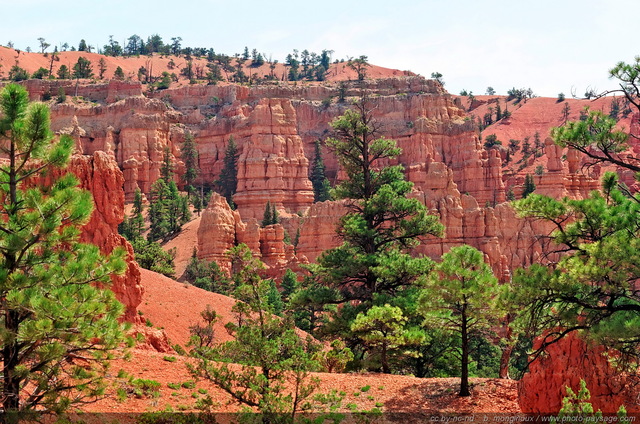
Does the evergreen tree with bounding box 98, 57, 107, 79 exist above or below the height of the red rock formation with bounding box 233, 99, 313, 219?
above

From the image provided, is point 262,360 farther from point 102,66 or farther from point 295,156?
point 102,66

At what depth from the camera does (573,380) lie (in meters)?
14.5

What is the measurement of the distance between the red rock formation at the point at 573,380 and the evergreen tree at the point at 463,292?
2.69 m

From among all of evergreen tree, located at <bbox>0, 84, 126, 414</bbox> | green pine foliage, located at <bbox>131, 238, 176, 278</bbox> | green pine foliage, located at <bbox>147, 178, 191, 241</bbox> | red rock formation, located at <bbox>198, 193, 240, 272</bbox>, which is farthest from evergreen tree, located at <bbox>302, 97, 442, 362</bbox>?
green pine foliage, located at <bbox>147, 178, 191, 241</bbox>

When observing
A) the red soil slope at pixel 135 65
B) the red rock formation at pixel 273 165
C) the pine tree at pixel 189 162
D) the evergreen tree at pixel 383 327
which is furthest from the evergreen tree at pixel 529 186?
the evergreen tree at pixel 383 327

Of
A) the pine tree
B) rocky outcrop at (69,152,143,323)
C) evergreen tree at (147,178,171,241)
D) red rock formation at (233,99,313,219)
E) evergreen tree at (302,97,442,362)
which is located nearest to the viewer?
evergreen tree at (302,97,442,362)

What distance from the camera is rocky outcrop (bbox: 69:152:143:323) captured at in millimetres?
26478

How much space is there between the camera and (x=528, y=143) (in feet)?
347

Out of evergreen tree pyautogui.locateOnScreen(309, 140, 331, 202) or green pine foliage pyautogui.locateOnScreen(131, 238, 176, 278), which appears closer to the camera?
green pine foliage pyautogui.locateOnScreen(131, 238, 176, 278)

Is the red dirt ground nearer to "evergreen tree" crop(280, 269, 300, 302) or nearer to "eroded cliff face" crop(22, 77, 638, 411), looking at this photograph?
Result: "evergreen tree" crop(280, 269, 300, 302)

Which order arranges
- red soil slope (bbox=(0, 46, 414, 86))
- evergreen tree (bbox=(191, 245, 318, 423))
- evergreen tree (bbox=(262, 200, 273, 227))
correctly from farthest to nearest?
1. red soil slope (bbox=(0, 46, 414, 86))
2. evergreen tree (bbox=(262, 200, 273, 227))
3. evergreen tree (bbox=(191, 245, 318, 423))

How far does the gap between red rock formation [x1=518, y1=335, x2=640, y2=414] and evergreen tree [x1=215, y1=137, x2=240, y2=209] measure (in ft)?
248

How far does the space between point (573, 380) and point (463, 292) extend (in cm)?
406

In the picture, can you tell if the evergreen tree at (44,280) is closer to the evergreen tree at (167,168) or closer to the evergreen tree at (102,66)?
the evergreen tree at (167,168)
